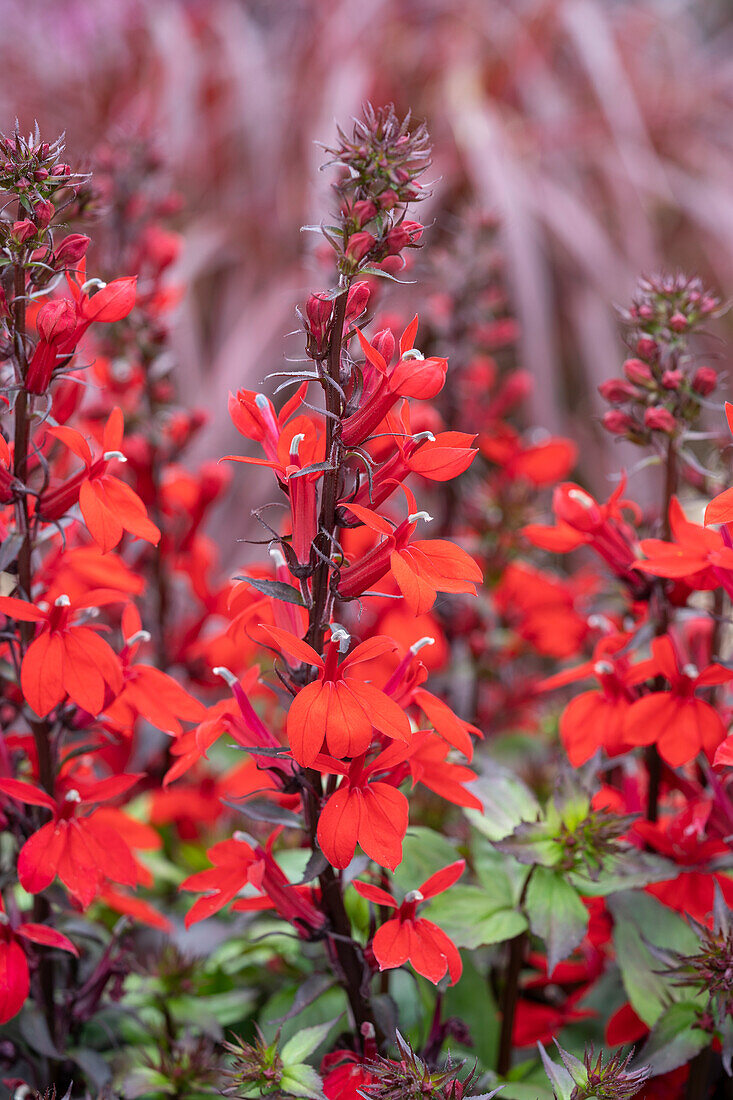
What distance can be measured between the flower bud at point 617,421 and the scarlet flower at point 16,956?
0.57 meters

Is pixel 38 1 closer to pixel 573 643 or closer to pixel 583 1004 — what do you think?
pixel 573 643

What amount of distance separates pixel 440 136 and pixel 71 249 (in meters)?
2.41

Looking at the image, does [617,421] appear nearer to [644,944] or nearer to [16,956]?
[644,944]

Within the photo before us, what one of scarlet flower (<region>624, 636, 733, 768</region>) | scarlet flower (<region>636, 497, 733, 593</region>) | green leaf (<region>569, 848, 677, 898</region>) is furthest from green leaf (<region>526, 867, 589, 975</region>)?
scarlet flower (<region>636, 497, 733, 593</region>)

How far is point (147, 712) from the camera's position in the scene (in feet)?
2.18

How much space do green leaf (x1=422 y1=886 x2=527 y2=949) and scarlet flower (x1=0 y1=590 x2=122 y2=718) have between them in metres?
0.29

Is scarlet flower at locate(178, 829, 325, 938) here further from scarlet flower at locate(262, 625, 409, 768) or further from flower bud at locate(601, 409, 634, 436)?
flower bud at locate(601, 409, 634, 436)

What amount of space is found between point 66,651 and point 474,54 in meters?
3.00

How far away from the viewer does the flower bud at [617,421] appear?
79cm

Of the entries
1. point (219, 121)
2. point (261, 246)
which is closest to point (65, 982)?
point (261, 246)

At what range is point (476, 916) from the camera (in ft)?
2.31

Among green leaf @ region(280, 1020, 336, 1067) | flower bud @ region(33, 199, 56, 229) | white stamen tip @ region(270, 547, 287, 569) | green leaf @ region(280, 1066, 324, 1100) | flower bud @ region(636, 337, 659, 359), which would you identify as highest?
flower bud @ region(33, 199, 56, 229)

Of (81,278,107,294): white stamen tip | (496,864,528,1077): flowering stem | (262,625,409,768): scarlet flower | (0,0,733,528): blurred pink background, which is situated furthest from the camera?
(0,0,733,528): blurred pink background

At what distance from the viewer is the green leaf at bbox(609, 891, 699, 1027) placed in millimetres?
688
